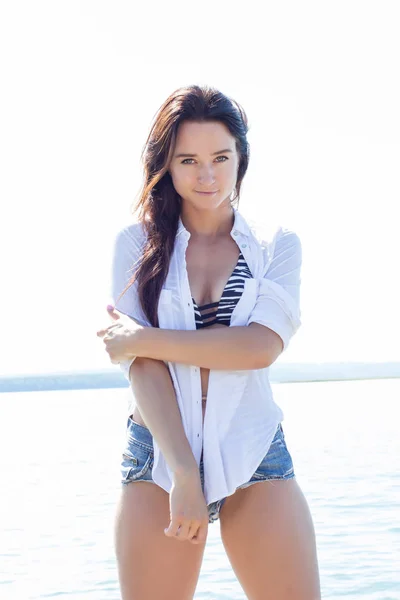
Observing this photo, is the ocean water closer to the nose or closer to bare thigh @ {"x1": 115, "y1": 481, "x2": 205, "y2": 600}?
bare thigh @ {"x1": 115, "y1": 481, "x2": 205, "y2": 600}

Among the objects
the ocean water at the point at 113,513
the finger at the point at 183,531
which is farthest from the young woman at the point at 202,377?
the ocean water at the point at 113,513

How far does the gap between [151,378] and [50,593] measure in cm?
343

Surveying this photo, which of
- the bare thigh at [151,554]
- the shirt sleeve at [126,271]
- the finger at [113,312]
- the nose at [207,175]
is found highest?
the nose at [207,175]

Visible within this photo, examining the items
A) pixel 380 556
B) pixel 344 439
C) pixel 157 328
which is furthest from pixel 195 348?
pixel 344 439

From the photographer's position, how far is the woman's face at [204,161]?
8.09 feet

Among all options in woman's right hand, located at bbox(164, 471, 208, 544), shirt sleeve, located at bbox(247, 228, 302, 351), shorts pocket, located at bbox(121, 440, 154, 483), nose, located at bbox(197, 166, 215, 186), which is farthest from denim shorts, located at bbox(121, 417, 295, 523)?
nose, located at bbox(197, 166, 215, 186)

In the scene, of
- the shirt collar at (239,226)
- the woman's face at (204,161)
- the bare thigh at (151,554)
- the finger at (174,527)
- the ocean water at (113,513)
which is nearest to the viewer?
the finger at (174,527)

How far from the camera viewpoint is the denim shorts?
2.39 metres

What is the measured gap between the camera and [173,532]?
225 cm

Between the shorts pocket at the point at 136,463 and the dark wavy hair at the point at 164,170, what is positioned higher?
the dark wavy hair at the point at 164,170

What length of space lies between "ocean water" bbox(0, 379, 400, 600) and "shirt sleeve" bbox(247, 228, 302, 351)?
3.17ft

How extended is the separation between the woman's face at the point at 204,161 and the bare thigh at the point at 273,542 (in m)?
0.76

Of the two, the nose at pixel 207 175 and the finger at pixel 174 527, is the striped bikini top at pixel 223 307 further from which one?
the finger at pixel 174 527

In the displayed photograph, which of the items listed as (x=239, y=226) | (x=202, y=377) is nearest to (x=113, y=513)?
(x=202, y=377)
